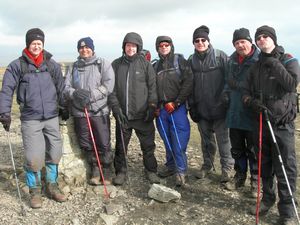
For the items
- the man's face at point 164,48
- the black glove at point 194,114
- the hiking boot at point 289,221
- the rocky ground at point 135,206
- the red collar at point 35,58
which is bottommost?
the rocky ground at point 135,206

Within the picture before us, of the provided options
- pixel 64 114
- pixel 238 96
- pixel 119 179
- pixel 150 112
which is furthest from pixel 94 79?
pixel 238 96

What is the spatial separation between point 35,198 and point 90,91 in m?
2.63

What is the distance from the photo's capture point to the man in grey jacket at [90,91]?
8078 millimetres

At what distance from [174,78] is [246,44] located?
190 cm

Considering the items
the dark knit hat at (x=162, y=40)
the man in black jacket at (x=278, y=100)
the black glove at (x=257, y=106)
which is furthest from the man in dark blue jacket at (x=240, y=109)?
the dark knit hat at (x=162, y=40)

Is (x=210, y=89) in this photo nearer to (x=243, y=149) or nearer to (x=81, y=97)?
(x=243, y=149)

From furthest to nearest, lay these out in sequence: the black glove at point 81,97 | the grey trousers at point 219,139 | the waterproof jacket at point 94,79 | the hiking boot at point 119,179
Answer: the hiking boot at point 119,179
the grey trousers at point 219,139
the waterproof jacket at point 94,79
the black glove at point 81,97

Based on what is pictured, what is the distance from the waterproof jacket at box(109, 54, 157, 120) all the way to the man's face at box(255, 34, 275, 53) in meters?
2.84

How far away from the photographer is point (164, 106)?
342 inches

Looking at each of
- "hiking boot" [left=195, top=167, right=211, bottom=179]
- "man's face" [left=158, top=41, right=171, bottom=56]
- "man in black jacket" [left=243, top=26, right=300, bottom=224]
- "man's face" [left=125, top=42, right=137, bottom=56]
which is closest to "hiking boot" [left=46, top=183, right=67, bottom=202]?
"hiking boot" [left=195, top=167, right=211, bottom=179]

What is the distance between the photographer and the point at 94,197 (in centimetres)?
823

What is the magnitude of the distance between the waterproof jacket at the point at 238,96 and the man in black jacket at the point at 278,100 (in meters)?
0.65

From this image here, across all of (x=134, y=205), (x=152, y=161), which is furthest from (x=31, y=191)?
(x=152, y=161)

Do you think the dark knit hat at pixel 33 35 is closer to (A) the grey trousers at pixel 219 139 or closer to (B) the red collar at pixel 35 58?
(B) the red collar at pixel 35 58
